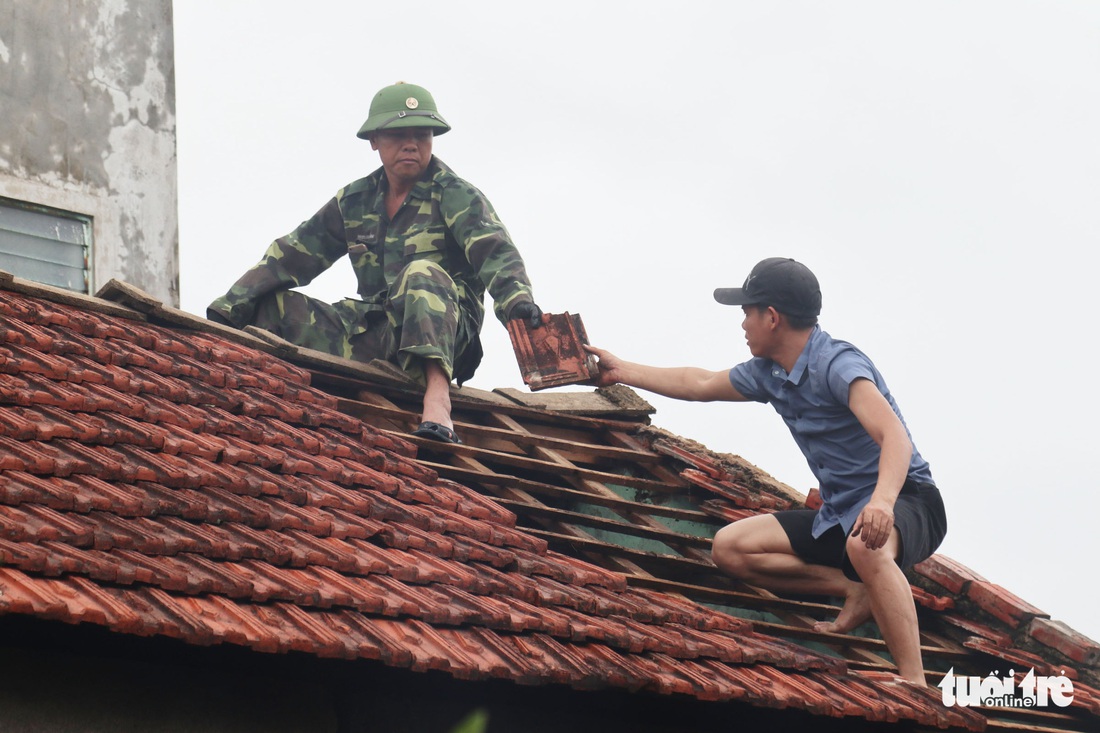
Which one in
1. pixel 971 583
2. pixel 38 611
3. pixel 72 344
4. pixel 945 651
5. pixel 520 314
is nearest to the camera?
pixel 38 611

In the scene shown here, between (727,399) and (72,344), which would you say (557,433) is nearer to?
(727,399)

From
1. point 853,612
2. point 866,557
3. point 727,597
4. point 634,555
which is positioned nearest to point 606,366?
point 634,555

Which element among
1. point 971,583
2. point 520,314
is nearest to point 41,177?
point 520,314

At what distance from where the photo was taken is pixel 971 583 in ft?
19.4

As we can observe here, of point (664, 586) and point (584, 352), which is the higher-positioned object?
point (584, 352)

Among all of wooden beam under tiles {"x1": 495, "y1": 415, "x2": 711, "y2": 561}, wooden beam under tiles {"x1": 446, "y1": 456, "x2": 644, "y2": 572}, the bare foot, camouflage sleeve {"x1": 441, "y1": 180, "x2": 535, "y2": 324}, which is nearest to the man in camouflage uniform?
camouflage sleeve {"x1": 441, "y1": 180, "x2": 535, "y2": 324}

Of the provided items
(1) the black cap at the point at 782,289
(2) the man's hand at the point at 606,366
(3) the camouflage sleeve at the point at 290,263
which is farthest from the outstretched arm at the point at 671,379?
(3) the camouflage sleeve at the point at 290,263

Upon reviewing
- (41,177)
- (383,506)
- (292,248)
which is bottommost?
(383,506)

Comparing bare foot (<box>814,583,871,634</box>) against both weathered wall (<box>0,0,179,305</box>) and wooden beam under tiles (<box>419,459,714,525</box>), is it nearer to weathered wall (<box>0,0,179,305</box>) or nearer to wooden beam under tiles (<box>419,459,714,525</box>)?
wooden beam under tiles (<box>419,459,714,525</box>)

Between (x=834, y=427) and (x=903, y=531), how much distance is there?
1.49 ft

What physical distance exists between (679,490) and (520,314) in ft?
3.64

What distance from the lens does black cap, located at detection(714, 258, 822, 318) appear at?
205 inches

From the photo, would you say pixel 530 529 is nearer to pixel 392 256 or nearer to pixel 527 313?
pixel 527 313

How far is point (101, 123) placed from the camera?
9906mm
